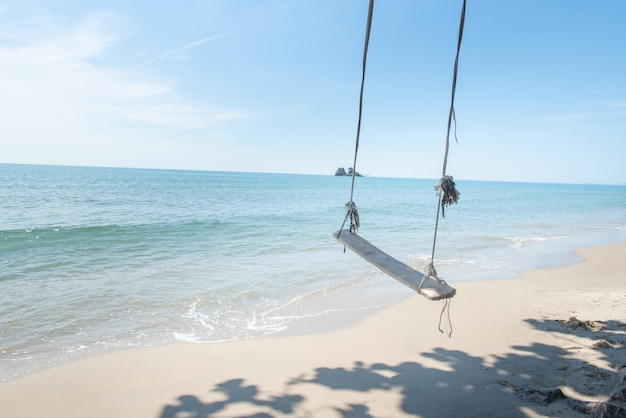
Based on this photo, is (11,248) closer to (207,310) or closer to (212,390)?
(207,310)

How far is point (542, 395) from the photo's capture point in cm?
303

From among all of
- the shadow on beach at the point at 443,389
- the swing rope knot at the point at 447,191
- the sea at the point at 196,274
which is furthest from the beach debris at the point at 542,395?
the sea at the point at 196,274

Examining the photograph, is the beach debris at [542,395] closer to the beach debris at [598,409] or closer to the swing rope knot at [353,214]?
the beach debris at [598,409]

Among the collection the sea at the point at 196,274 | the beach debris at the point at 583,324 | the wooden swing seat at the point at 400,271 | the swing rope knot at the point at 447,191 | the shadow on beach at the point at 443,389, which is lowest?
the sea at the point at 196,274

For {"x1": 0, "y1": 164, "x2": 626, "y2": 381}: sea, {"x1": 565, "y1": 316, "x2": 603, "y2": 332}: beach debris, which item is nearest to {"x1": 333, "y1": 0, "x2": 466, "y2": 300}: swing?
{"x1": 0, "y1": 164, "x2": 626, "y2": 381}: sea

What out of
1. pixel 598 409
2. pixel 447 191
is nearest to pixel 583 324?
pixel 598 409

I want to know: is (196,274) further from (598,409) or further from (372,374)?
(598,409)

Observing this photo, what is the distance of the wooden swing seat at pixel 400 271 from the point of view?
117 inches

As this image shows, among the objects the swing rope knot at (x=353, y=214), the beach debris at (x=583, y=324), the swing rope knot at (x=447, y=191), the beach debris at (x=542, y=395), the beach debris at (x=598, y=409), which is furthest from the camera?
the beach debris at (x=583, y=324)

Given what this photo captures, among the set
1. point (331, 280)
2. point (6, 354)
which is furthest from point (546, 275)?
point (6, 354)

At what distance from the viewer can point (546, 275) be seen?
816cm

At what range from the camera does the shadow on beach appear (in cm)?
299

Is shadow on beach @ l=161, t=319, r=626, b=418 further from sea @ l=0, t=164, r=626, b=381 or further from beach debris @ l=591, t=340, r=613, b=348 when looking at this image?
sea @ l=0, t=164, r=626, b=381

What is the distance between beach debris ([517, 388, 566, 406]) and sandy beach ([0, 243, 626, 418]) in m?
0.01
